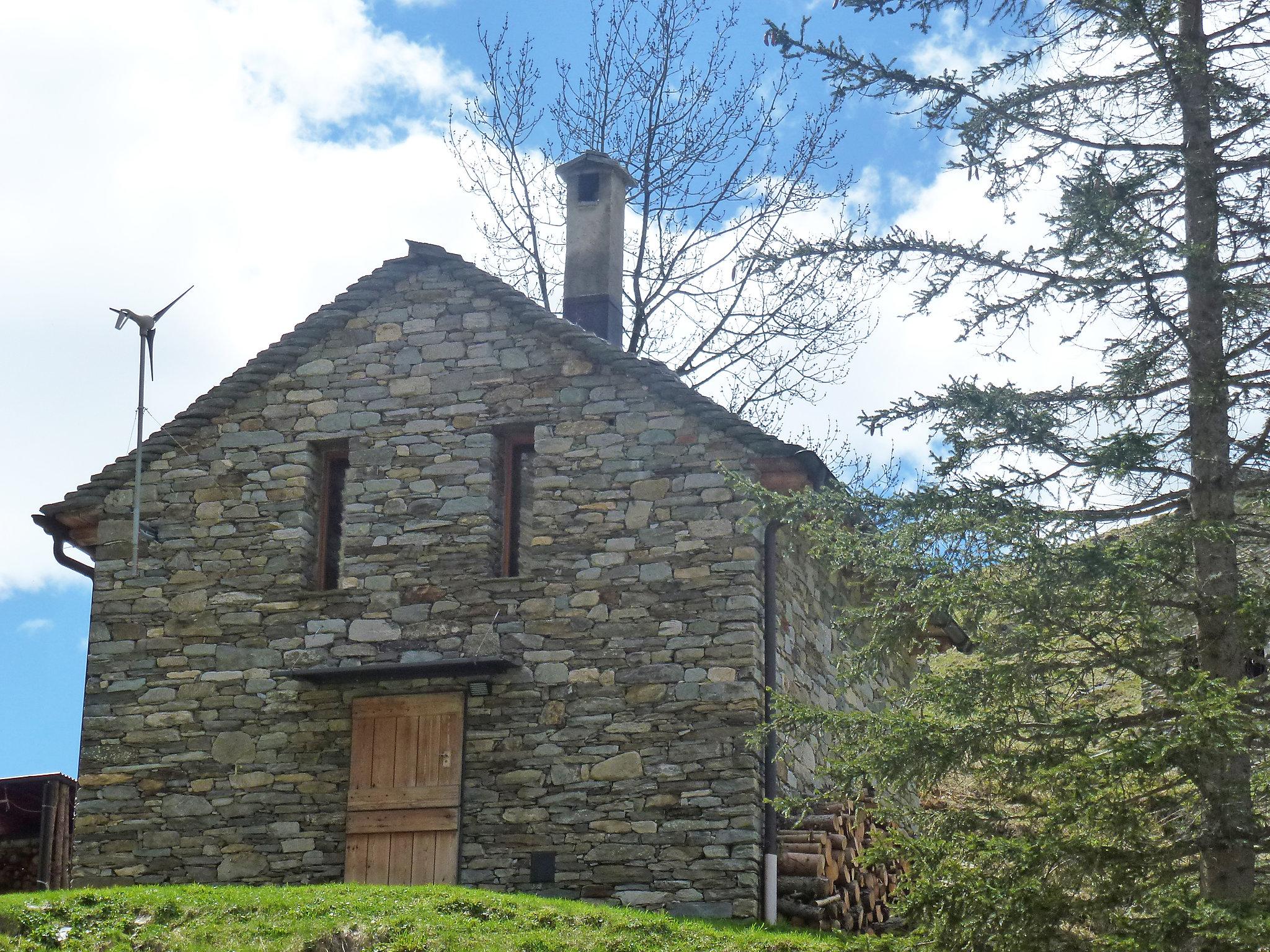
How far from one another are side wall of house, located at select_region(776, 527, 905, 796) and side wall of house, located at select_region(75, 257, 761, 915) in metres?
0.72

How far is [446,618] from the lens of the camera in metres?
13.9

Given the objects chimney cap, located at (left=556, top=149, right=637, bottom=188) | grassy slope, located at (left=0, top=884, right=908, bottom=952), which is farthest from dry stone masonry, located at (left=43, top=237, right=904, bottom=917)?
chimney cap, located at (left=556, top=149, right=637, bottom=188)

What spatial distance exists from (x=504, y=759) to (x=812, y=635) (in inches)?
129

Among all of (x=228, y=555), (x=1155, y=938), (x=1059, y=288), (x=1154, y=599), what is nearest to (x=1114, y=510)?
(x=1154, y=599)

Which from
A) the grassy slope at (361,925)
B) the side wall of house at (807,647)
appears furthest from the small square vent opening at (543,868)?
the side wall of house at (807,647)

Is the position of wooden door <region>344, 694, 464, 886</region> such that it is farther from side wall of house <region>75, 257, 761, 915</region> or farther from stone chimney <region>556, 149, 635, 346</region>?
stone chimney <region>556, 149, 635, 346</region>

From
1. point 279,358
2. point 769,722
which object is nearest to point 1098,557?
point 769,722

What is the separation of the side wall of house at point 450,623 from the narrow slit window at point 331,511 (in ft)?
0.61

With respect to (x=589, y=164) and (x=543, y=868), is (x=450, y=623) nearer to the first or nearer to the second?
(x=543, y=868)

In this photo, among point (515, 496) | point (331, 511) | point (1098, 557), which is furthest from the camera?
point (331, 511)

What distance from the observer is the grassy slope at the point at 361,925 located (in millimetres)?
11133

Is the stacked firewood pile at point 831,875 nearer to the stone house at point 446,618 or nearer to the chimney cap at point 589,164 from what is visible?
the stone house at point 446,618

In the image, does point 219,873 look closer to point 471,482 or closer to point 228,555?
point 228,555

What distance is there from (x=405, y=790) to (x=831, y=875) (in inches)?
145
